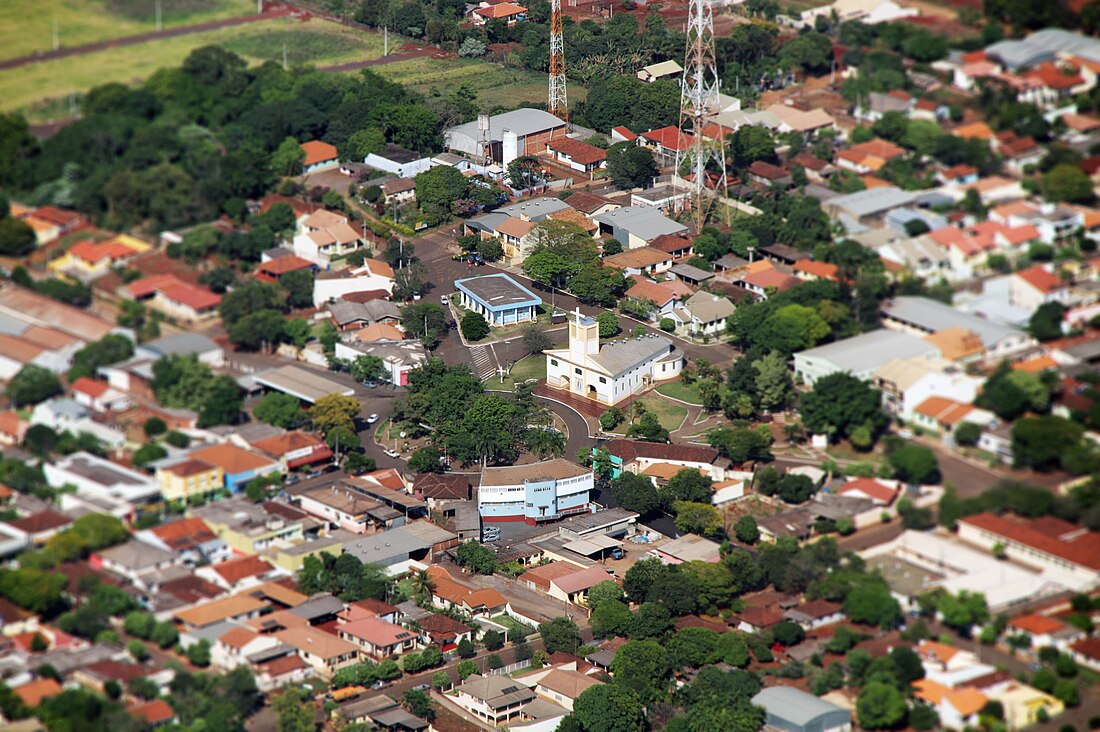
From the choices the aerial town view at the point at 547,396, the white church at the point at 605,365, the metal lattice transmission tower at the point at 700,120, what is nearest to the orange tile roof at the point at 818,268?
the aerial town view at the point at 547,396

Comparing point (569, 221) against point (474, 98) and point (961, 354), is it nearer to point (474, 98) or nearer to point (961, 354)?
point (474, 98)

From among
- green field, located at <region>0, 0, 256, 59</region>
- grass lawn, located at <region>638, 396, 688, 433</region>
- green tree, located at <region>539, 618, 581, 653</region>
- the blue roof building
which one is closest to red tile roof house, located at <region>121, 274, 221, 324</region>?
green field, located at <region>0, 0, 256, 59</region>

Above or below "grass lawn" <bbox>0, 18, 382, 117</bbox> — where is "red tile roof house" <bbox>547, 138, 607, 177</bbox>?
below

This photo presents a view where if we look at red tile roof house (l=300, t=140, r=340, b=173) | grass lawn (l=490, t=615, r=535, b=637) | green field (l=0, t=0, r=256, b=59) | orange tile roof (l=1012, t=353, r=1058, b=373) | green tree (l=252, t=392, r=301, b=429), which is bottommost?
grass lawn (l=490, t=615, r=535, b=637)

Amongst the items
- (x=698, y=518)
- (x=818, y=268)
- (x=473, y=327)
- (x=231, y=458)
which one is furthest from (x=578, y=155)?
(x=231, y=458)

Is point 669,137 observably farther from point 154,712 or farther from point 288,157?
point 154,712

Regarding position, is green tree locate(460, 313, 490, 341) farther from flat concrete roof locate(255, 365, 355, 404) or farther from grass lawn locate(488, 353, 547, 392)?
flat concrete roof locate(255, 365, 355, 404)

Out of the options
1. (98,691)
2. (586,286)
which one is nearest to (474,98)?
(586,286)
